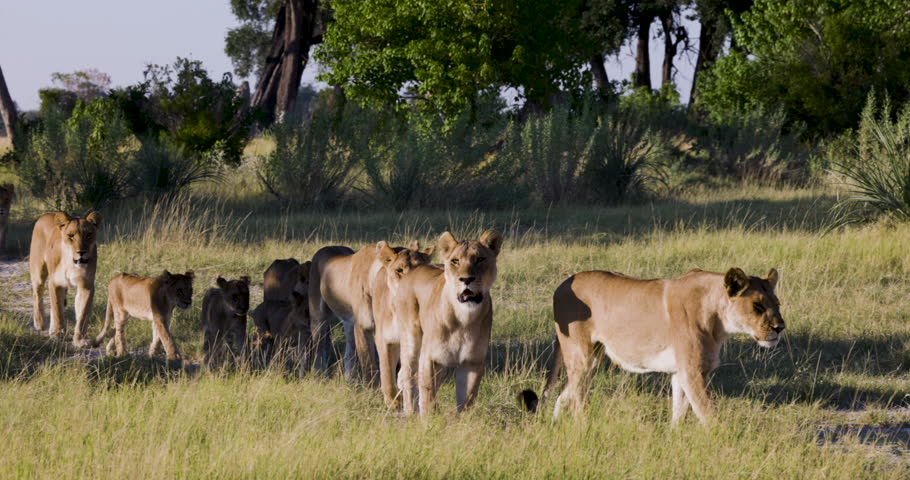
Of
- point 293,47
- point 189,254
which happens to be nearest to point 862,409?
point 189,254

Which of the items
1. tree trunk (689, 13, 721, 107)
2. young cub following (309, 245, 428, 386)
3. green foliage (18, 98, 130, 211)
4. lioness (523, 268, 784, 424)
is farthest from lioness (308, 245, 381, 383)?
tree trunk (689, 13, 721, 107)

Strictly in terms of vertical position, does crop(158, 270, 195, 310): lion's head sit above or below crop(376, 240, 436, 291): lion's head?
below

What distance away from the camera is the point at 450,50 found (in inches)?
934

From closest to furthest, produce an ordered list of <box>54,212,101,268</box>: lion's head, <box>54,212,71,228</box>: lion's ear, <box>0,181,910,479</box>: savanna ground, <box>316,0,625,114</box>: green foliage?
<box>0,181,910,479</box>: savanna ground
<box>54,212,101,268</box>: lion's head
<box>54,212,71,228</box>: lion's ear
<box>316,0,625,114</box>: green foliage

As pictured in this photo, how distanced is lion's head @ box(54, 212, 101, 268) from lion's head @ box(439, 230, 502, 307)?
13.0ft

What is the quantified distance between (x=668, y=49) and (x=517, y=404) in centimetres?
3595

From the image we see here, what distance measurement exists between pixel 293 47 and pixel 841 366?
2740cm

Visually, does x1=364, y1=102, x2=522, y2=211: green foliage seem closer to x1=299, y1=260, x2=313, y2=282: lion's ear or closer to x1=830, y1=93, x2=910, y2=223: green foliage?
x1=830, y1=93, x2=910, y2=223: green foliage

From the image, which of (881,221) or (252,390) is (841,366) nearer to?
(252,390)

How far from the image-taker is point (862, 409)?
6.64 metres

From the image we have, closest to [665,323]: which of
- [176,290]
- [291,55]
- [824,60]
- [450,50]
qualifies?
[176,290]

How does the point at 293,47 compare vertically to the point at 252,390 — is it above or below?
above

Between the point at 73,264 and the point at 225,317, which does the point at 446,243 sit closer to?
the point at 225,317

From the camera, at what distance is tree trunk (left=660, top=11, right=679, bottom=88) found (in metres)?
38.8
